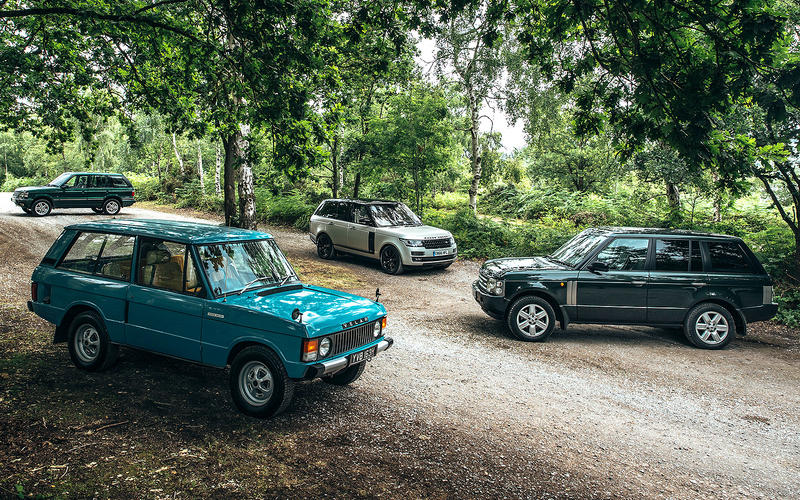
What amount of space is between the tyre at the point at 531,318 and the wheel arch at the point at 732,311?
235 cm

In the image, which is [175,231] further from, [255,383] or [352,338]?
[352,338]

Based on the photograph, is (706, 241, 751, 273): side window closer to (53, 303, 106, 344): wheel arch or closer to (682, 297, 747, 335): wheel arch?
(682, 297, 747, 335): wheel arch

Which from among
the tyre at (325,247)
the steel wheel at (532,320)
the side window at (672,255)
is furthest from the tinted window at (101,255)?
the tyre at (325,247)

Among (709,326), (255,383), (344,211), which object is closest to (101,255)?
(255,383)

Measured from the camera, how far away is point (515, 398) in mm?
5469

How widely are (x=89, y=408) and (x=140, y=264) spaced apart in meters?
1.54

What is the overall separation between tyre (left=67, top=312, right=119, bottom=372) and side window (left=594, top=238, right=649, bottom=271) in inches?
286

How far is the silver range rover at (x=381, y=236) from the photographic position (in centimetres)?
1266

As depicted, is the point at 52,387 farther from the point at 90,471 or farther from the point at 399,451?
the point at 399,451

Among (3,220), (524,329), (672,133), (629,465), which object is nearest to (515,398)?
(629,465)

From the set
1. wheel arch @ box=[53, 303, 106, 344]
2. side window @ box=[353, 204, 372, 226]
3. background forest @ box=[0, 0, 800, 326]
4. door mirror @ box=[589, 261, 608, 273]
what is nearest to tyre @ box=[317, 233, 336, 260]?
side window @ box=[353, 204, 372, 226]

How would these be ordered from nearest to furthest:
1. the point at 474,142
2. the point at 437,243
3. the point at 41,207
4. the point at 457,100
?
the point at 437,243, the point at 41,207, the point at 474,142, the point at 457,100

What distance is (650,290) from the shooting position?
7680mm

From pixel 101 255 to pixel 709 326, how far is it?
9.19 metres
